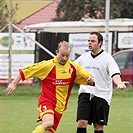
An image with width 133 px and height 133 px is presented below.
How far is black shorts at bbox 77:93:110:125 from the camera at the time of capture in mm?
11164

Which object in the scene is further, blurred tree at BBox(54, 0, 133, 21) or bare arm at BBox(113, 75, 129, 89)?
blurred tree at BBox(54, 0, 133, 21)

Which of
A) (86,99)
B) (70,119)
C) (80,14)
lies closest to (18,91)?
(70,119)

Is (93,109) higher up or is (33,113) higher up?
(93,109)

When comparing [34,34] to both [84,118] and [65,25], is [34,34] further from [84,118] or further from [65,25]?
[84,118]

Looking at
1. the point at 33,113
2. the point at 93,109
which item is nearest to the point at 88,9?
the point at 33,113

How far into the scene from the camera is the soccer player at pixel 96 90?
11.1 metres

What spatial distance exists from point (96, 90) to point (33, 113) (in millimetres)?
5839

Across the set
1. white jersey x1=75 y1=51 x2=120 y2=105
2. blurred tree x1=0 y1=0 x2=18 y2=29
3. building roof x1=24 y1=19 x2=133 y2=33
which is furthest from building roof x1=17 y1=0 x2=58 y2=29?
white jersey x1=75 y1=51 x2=120 y2=105

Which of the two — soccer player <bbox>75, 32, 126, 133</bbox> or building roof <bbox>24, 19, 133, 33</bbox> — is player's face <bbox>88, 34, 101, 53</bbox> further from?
building roof <bbox>24, 19, 133, 33</bbox>

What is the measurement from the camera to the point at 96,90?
1123 cm

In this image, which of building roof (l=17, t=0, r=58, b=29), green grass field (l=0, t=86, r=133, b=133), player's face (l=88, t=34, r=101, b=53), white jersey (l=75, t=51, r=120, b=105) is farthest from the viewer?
building roof (l=17, t=0, r=58, b=29)

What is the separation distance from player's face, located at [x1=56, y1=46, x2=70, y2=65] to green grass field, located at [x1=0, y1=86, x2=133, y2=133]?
3505 millimetres

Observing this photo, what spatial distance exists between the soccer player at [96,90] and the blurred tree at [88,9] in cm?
2043

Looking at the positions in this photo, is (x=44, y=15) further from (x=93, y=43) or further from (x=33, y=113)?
(x=93, y=43)
